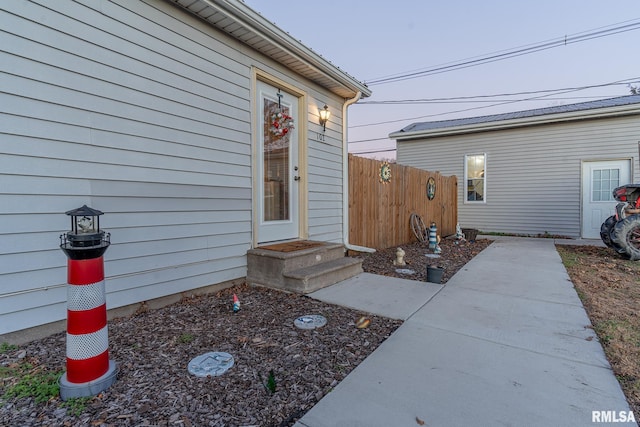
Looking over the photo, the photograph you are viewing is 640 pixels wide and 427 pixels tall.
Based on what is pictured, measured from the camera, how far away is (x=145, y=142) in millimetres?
2703

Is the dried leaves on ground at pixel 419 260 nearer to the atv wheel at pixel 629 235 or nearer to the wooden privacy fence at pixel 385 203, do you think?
the wooden privacy fence at pixel 385 203

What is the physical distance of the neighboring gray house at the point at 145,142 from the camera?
2.08 metres

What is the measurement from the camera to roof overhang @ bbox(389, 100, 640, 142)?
303 inches

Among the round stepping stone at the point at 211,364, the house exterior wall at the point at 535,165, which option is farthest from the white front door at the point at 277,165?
the house exterior wall at the point at 535,165

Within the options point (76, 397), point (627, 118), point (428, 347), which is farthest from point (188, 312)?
point (627, 118)

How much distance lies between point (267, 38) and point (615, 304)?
15.2 feet

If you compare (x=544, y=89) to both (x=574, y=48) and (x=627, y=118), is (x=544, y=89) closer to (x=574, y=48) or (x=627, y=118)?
(x=574, y=48)

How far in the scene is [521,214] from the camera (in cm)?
913

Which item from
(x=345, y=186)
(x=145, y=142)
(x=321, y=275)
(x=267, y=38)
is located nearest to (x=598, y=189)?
(x=345, y=186)

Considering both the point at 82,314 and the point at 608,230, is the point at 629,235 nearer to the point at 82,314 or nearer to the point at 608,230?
the point at 608,230

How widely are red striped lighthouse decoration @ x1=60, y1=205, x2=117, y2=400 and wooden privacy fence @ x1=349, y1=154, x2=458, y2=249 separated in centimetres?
428

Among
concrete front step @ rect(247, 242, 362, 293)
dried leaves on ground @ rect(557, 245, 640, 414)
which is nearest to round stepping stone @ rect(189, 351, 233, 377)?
concrete front step @ rect(247, 242, 362, 293)

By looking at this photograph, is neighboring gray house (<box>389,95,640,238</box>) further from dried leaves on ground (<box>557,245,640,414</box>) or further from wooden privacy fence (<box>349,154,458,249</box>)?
dried leaves on ground (<box>557,245,640,414</box>)

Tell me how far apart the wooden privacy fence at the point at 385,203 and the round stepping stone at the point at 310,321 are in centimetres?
297
